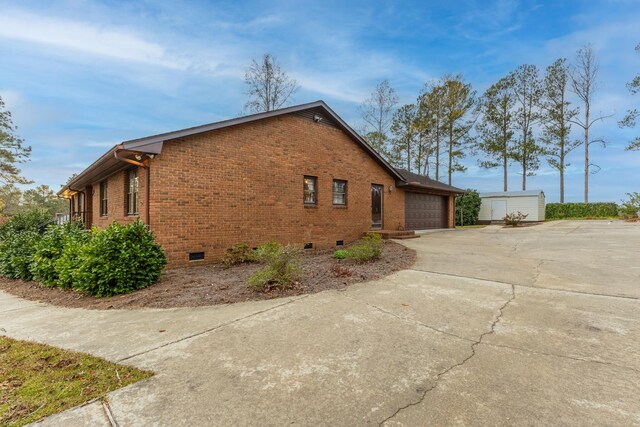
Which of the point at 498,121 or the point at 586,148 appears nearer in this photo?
the point at 586,148

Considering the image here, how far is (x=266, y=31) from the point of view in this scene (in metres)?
13.5

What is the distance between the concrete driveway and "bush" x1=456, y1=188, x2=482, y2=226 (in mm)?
19974

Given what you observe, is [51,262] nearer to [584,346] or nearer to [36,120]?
[584,346]

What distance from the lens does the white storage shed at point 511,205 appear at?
23.9m

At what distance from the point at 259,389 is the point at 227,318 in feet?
6.11

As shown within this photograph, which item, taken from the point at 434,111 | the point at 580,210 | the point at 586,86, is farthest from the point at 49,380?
the point at 586,86

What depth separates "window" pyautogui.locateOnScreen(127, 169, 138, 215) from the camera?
8898 millimetres

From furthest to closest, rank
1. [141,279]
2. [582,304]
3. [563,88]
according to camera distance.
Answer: [563,88] < [141,279] < [582,304]

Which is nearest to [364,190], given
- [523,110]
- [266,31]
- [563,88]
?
[266,31]

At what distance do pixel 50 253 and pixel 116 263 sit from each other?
2.59 metres

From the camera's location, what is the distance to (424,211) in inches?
690

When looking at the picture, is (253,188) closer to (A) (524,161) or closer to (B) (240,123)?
(B) (240,123)

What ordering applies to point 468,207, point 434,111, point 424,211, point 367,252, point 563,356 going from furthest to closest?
point 434,111, point 468,207, point 424,211, point 367,252, point 563,356

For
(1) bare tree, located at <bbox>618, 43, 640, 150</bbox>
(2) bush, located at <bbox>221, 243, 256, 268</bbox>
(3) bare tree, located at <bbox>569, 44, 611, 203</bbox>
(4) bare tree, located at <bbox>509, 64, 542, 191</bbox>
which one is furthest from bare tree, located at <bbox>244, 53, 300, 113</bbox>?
(3) bare tree, located at <bbox>569, 44, 611, 203</bbox>
